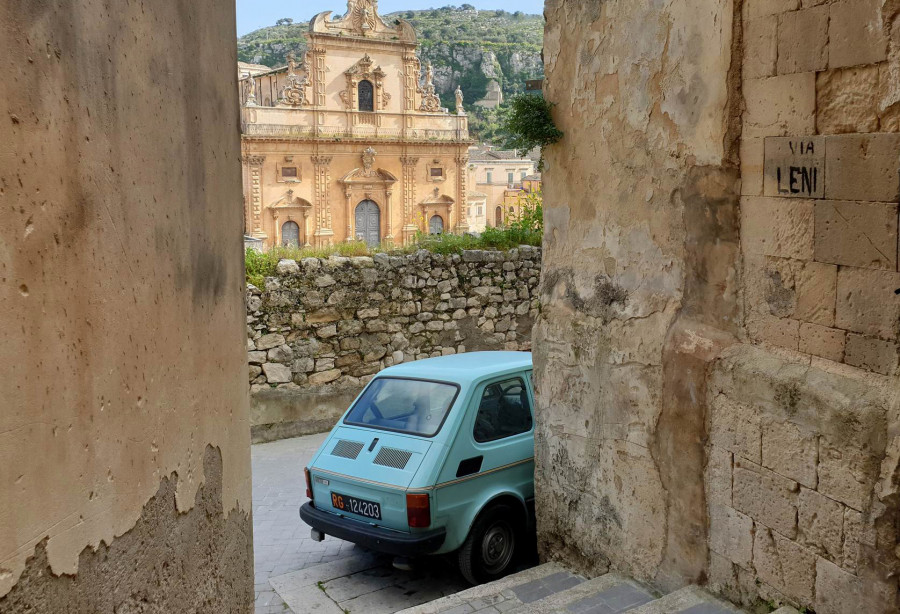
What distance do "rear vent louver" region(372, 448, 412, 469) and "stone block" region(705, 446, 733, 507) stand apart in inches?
85.2

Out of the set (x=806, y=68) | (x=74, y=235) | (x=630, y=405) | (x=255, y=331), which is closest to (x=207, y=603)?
(x=74, y=235)

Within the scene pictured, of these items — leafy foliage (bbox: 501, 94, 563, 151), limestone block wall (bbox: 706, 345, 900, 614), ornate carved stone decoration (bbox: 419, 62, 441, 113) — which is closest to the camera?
limestone block wall (bbox: 706, 345, 900, 614)

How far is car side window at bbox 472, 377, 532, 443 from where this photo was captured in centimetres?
569

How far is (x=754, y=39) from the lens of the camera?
142 inches

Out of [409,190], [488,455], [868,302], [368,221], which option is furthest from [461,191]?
[868,302]

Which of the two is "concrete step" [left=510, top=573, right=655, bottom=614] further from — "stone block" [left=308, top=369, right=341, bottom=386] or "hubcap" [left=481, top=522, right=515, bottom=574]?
"stone block" [left=308, top=369, right=341, bottom=386]

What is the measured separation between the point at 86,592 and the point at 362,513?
3678 mm

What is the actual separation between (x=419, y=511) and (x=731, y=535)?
2046 mm

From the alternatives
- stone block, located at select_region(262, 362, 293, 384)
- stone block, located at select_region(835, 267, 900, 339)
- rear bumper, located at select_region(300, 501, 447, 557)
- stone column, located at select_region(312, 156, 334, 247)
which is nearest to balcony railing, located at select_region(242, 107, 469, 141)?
stone column, located at select_region(312, 156, 334, 247)

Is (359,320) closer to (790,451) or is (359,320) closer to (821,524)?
(790,451)

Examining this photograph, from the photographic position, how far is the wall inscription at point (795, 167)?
333cm

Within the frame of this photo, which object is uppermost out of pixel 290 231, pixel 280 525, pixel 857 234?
pixel 857 234

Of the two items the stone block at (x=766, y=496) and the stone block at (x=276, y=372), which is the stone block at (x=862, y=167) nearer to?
the stone block at (x=766, y=496)

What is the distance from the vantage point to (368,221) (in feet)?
126
